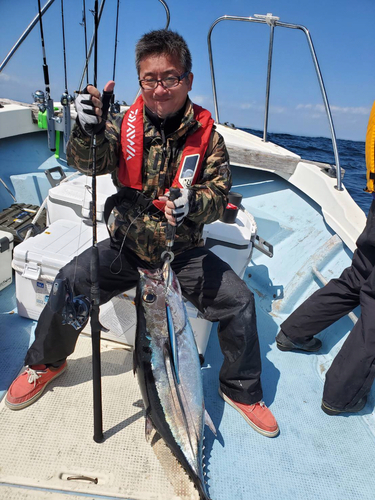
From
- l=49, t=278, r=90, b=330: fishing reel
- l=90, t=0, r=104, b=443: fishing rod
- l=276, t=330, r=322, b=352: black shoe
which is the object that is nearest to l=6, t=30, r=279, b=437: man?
l=49, t=278, r=90, b=330: fishing reel

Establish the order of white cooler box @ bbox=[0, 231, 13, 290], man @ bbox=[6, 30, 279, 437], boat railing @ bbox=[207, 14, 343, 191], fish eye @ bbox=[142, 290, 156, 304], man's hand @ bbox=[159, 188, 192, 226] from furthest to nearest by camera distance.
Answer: boat railing @ bbox=[207, 14, 343, 191] → white cooler box @ bbox=[0, 231, 13, 290] → man @ bbox=[6, 30, 279, 437] → fish eye @ bbox=[142, 290, 156, 304] → man's hand @ bbox=[159, 188, 192, 226]

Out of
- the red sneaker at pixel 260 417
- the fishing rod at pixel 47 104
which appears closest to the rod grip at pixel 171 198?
the red sneaker at pixel 260 417

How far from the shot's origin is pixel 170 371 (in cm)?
200

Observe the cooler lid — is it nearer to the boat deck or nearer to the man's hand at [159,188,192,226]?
the boat deck

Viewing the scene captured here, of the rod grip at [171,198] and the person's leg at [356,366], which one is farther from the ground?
the rod grip at [171,198]

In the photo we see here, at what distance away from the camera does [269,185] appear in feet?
18.0

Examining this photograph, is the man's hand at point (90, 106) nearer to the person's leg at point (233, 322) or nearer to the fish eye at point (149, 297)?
the fish eye at point (149, 297)

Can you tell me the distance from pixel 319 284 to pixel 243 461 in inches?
88.9

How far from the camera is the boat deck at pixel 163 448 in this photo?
201 cm

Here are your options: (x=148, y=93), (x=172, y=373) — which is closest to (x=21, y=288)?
(x=172, y=373)

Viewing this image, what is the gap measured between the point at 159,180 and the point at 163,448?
1830 millimetres

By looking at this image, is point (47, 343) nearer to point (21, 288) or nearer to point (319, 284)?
point (21, 288)

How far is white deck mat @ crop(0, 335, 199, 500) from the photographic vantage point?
196 centimetres

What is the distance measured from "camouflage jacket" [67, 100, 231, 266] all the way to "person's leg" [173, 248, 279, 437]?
232mm
